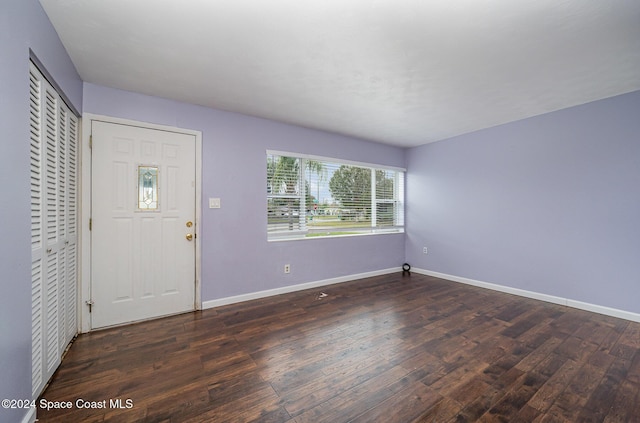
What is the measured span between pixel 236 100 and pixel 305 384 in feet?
9.78

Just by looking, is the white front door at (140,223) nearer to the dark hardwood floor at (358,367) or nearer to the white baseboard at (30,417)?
the dark hardwood floor at (358,367)

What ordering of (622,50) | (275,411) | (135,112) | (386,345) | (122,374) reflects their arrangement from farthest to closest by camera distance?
1. (135,112)
2. (386,345)
3. (622,50)
4. (122,374)
5. (275,411)

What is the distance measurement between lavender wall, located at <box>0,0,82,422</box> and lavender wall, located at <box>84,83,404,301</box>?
1.40 m

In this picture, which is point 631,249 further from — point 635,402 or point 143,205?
point 143,205

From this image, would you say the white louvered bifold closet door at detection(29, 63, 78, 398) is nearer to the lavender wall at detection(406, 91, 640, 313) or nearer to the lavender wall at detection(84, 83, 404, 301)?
the lavender wall at detection(84, 83, 404, 301)

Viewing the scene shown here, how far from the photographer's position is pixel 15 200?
53.4 inches

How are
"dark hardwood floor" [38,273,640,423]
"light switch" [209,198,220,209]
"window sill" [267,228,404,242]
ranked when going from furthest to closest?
"window sill" [267,228,404,242], "light switch" [209,198,220,209], "dark hardwood floor" [38,273,640,423]

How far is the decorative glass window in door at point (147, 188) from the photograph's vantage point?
114 inches

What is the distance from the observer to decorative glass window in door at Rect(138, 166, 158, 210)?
291 centimetres

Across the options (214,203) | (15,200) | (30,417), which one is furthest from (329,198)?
(30,417)

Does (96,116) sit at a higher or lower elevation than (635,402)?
higher

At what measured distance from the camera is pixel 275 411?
5.22 feet

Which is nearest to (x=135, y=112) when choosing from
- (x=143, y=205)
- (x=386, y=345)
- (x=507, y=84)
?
(x=143, y=205)

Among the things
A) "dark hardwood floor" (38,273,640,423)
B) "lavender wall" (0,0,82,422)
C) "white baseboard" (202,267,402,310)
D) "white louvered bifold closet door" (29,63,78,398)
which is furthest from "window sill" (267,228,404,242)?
"lavender wall" (0,0,82,422)
